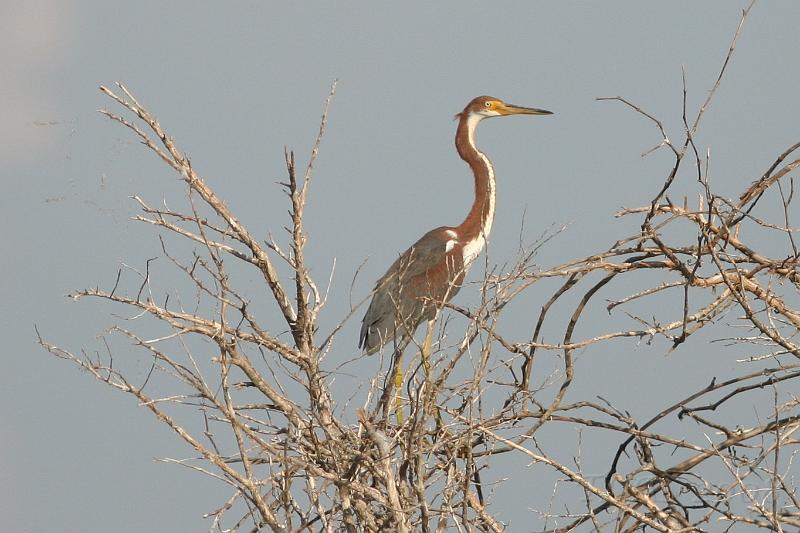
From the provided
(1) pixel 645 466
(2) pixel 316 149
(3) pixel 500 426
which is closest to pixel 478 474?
(3) pixel 500 426

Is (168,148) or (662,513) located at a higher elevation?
(168,148)

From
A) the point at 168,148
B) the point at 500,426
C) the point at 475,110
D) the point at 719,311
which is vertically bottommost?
the point at 500,426

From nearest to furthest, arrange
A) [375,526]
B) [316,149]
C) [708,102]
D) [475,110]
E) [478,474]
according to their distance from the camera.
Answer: [708,102], [316,149], [375,526], [478,474], [475,110]

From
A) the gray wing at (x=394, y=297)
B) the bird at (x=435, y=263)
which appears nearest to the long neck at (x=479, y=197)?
the bird at (x=435, y=263)

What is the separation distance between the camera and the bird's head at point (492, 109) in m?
9.12

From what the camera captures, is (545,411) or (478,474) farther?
(478,474)

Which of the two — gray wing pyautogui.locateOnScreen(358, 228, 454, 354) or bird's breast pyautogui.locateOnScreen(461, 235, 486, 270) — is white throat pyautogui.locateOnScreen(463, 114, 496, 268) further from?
gray wing pyautogui.locateOnScreen(358, 228, 454, 354)

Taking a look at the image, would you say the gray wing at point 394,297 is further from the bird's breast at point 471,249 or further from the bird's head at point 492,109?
the bird's head at point 492,109

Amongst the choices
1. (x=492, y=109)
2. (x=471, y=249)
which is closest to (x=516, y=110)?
(x=492, y=109)

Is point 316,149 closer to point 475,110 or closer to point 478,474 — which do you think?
point 478,474

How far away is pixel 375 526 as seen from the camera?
4129mm

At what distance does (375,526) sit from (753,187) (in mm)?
1841

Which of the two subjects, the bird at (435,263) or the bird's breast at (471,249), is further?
the bird's breast at (471,249)

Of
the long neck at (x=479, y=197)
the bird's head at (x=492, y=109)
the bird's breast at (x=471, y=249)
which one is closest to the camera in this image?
the bird's breast at (x=471, y=249)
